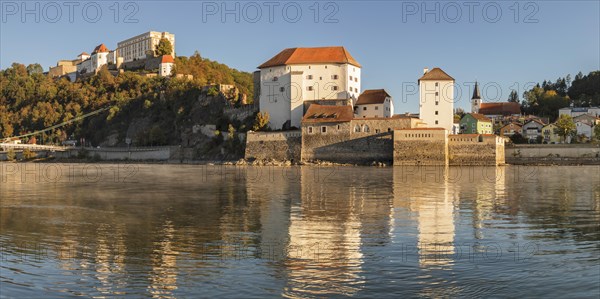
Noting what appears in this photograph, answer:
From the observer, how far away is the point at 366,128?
49.7 meters

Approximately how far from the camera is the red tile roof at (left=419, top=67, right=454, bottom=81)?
51469mm

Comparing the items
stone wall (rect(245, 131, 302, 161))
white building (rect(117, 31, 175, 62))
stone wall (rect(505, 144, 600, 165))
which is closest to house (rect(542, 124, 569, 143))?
stone wall (rect(505, 144, 600, 165))

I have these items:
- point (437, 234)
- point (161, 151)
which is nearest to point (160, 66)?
point (161, 151)

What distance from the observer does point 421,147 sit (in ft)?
153

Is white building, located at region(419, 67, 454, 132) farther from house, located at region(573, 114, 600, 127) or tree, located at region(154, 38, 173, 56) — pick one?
tree, located at region(154, 38, 173, 56)

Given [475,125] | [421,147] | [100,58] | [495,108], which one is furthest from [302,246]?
[100,58]

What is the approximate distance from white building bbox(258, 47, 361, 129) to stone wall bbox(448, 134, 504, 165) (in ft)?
35.4

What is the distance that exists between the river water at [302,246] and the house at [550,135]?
44.4 m

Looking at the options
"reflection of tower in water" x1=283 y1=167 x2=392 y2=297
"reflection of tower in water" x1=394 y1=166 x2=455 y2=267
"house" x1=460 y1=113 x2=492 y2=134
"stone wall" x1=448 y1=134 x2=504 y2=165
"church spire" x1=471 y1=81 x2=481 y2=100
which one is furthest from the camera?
"church spire" x1=471 y1=81 x2=481 y2=100

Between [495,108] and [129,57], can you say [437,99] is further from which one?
[129,57]

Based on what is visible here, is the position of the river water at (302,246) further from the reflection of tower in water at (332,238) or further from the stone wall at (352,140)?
the stone wall at (352,140)

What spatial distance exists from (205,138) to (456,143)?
25828 millimetres

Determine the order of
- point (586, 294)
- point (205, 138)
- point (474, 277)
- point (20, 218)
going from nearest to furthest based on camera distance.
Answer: point (586, 294), point (474, 277), point (20, 218), point (205, 138)

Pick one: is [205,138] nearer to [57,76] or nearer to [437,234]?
[437,234]
